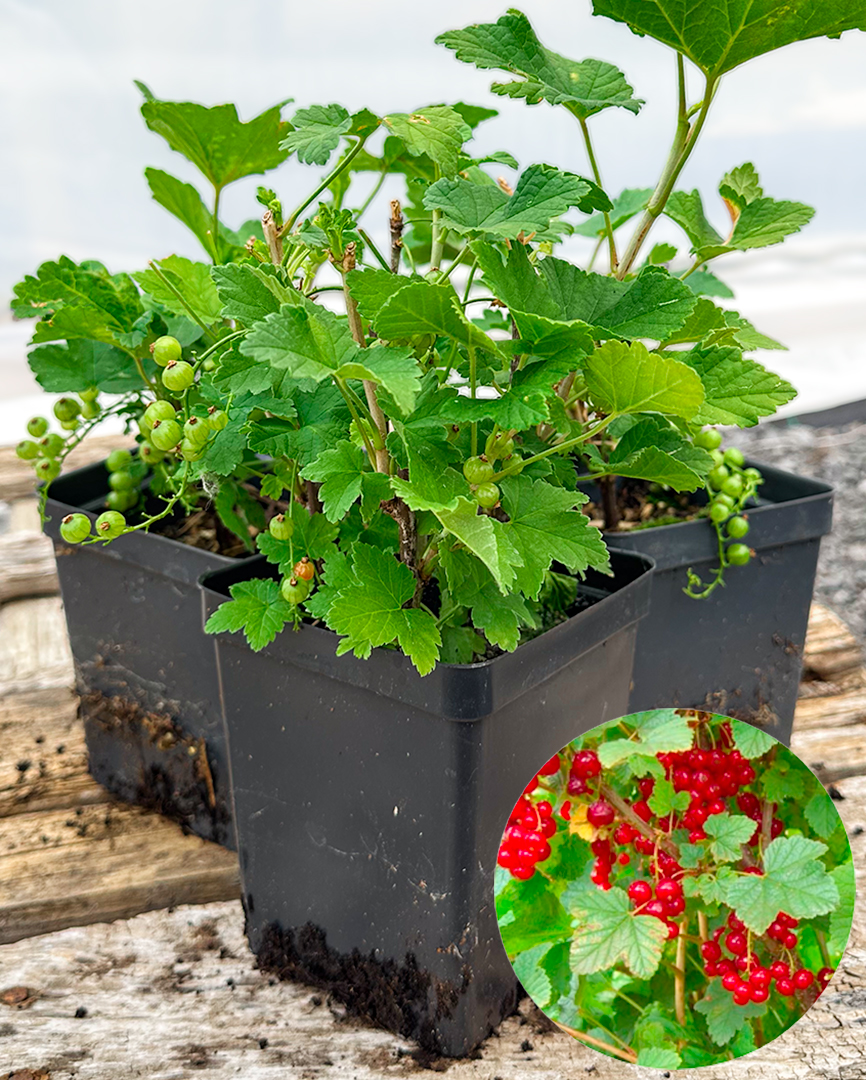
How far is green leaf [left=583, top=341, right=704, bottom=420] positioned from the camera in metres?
0.53

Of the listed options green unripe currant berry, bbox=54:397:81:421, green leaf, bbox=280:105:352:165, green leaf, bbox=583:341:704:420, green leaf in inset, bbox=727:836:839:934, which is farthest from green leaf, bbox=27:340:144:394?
green leaf in inset, bbox=727:836:839:934

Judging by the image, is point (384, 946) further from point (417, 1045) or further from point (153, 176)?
point (153, 176)

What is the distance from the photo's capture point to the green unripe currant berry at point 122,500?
946mm

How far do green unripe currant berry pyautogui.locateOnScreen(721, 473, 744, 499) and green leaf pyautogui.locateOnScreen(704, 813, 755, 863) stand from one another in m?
0.38

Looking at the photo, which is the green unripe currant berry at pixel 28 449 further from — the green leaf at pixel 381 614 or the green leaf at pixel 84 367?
the green leaf at pixel 381 614

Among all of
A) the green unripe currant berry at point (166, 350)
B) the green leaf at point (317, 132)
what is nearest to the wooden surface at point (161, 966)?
the green unripe currant berry at point (166, 350)

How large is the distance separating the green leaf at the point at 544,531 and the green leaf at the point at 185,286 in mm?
270

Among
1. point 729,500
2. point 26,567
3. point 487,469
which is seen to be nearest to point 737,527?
point 729,500

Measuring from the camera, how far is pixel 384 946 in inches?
28.8

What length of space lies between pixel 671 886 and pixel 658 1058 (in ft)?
0.37

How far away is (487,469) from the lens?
582 millimetres

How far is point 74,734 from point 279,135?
644 millimetres

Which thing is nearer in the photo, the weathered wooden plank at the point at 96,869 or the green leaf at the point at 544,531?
the green leaf at the point at 544,531

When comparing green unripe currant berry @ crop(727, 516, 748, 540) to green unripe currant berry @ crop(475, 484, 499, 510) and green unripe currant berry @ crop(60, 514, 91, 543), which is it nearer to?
green unripe currant berry @ crop(475, 484, 499, 510)
